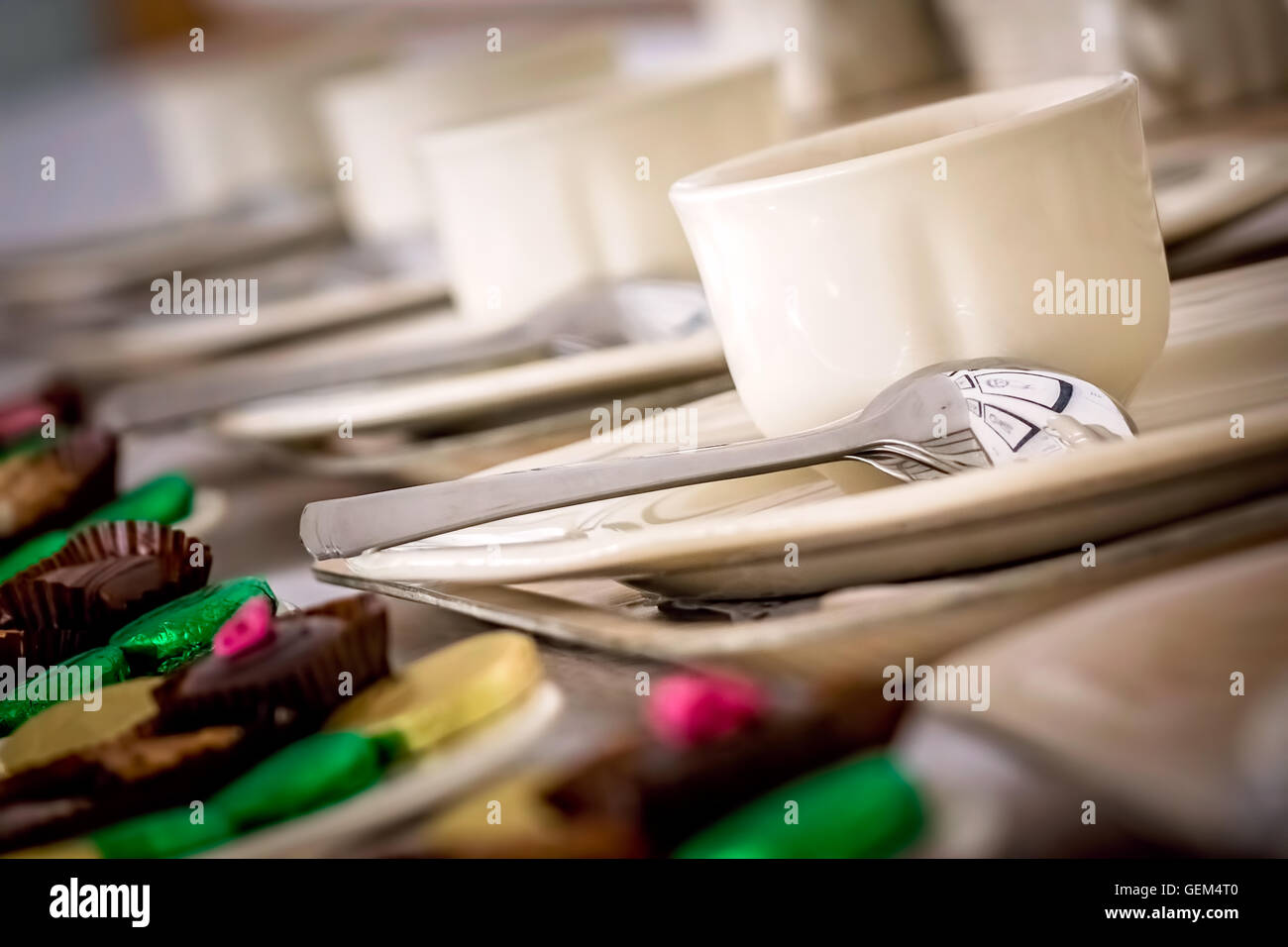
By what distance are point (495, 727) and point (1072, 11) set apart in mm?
697

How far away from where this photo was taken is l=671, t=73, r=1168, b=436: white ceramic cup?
1.10 feet

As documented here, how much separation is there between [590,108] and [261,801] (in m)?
0.35

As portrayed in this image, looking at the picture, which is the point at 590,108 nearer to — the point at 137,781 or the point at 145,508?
the point at 145,508

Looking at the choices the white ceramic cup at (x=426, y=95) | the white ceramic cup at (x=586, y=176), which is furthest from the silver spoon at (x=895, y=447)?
the white ceramic cup at (x=426, y=95)

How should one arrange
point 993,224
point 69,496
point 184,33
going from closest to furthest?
1. point 993,224
2. point 69,496
3. point 184,33

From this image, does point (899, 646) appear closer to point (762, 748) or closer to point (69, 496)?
point (762, 748)

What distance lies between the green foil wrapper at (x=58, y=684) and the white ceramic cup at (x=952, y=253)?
0.17m

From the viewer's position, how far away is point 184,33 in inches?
196

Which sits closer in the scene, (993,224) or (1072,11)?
(993,224)

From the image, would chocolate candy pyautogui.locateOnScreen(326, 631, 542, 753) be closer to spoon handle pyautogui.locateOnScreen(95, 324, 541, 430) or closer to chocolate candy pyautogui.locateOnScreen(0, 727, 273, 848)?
chocolate candy pyautogui.locateOnScreen(0, 727, 273, 848)

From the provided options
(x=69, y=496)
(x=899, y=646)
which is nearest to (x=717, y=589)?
(x=899, y=646)

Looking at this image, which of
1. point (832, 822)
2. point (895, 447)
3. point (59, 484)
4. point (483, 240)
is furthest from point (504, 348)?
point (832, 822)

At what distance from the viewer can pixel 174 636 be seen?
0.36m
